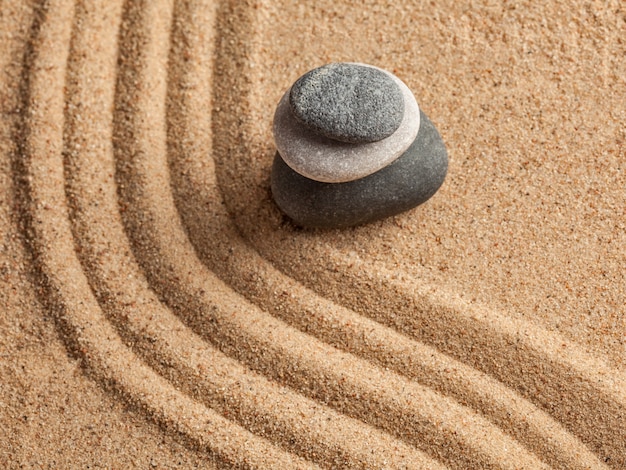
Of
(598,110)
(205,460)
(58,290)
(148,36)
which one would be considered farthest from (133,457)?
(598,110)

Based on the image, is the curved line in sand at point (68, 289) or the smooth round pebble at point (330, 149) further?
the curved line in sand at point (68, 289)

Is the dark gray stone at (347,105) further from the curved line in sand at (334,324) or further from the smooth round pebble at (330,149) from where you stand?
the curved line in sand at (334,324)

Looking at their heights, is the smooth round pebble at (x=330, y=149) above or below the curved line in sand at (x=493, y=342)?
above

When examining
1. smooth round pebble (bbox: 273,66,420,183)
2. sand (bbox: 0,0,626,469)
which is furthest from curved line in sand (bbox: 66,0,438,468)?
smooth round pebble (bbox: 273,66,420,183)

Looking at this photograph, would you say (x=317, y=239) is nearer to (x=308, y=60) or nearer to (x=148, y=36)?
(x=308, y=60)

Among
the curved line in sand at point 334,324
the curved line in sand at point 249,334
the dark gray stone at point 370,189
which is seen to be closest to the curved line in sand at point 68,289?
the curved line in sand at point 249,334

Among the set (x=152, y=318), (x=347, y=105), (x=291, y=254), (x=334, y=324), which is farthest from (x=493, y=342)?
(x=152, y=318)

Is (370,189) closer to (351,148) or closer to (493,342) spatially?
(351,148)
